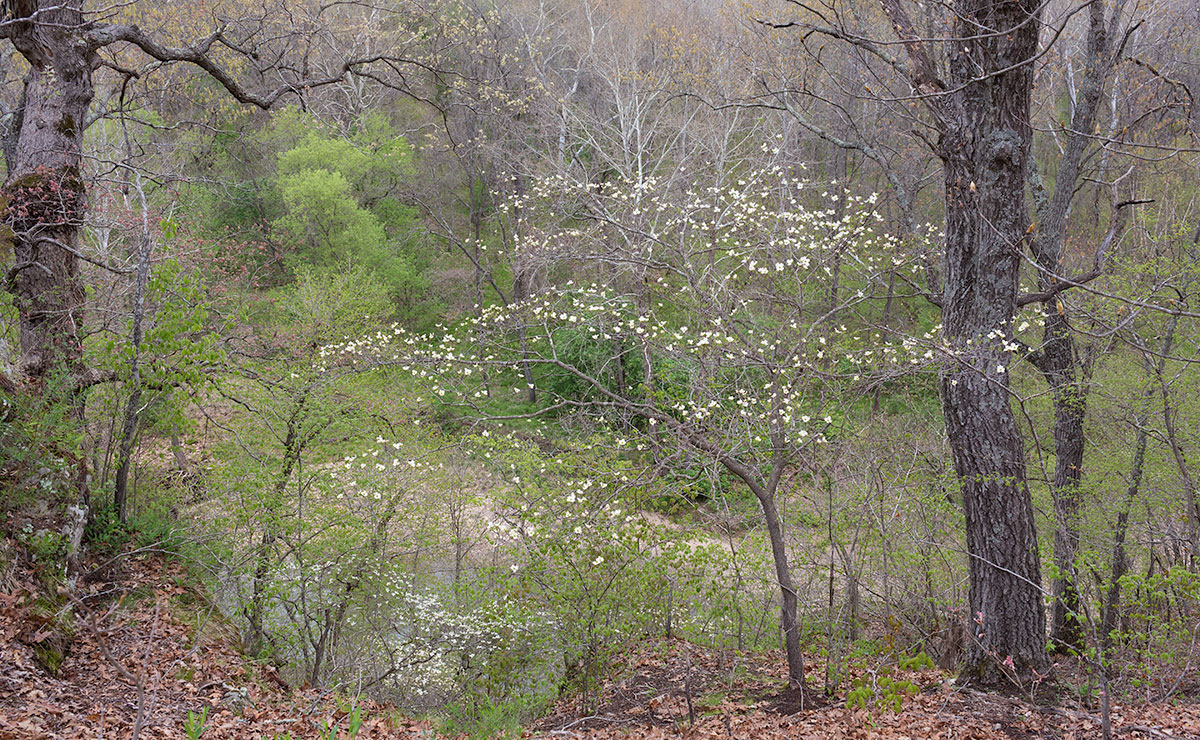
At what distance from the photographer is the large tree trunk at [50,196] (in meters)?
6.74

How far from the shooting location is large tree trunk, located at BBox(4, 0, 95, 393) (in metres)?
6.74

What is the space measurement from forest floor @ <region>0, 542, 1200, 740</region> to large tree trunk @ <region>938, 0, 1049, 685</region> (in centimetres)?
61

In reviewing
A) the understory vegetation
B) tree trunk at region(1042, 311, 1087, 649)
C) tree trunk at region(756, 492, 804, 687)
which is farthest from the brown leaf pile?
tree trunk at region(1042, 311, 1087, 649)

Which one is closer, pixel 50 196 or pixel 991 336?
pixel 991 336

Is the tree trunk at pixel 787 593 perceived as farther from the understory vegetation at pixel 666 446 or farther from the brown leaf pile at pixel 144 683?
the brown leaf pile at pixel 144 683

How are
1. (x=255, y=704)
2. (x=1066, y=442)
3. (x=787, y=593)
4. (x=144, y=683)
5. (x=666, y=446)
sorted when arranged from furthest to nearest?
(x=1066, y=442) → (x=787, y=593) → (x=666, y=446) → (x=255, y=704) → (x=144, y=683)

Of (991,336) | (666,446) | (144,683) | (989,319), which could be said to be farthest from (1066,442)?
(144,683)

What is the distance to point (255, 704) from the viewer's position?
19.3 feet

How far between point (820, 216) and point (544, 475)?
4.95 meters

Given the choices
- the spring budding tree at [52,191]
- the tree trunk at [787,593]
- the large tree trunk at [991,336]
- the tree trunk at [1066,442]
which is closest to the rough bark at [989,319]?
the large tree trunk at [991,336]

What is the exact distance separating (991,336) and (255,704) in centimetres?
611

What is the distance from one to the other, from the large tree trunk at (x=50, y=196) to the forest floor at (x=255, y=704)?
2.01 m

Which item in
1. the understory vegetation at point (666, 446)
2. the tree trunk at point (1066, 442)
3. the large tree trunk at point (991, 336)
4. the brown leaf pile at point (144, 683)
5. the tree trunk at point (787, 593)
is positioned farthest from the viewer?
the tree trunk at point (1066, 442)

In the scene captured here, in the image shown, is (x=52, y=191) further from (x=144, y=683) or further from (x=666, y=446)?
(x=666, y=446)
